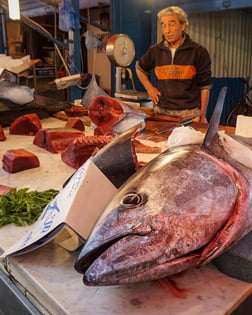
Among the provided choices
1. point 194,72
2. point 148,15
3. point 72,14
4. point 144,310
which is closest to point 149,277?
point 144,310

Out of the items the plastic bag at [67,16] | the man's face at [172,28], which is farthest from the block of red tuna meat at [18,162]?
the plastic bag at [67,16]

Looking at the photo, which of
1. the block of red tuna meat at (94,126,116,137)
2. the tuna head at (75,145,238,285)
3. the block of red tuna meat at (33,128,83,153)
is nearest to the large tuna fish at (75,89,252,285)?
the tuna head at (75,145,238,285)

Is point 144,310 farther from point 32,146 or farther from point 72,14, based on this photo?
point 72,14

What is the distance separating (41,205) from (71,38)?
329 centimetres

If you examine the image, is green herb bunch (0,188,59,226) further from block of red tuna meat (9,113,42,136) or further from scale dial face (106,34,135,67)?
scale dial face (106,34,135,67)

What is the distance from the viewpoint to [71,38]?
4.21 metres

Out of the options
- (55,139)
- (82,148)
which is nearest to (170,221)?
→ (82,148)

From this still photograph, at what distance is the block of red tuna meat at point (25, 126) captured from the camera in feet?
8.48

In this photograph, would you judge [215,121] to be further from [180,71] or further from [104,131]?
[180,71]

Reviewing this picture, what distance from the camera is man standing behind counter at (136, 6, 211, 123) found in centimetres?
366

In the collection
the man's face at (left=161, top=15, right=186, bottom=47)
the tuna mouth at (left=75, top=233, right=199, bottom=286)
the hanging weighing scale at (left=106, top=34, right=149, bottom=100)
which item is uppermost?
the man's face at (left=161, top=15, right=186, bottom=47)

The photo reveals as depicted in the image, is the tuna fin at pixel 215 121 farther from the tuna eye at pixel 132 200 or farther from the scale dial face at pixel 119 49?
the scale dial face at pixel 119 49

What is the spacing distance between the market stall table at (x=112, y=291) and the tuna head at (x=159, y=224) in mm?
93

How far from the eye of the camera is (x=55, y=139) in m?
2.18
